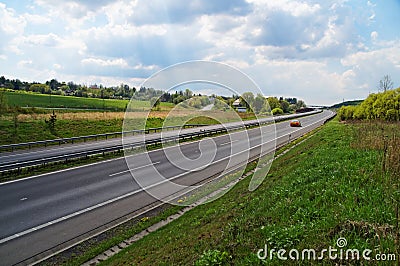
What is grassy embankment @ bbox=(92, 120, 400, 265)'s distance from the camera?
4.84 m

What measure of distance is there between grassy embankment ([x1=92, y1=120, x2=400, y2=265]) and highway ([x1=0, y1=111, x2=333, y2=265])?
2551 mm

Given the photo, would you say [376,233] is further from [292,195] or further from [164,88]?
[164,88]

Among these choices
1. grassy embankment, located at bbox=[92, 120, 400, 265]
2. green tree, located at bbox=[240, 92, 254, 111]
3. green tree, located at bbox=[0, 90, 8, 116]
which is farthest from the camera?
green tree, located at bbox=[0, 90, 8, 116]

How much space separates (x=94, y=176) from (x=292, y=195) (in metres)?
13.0

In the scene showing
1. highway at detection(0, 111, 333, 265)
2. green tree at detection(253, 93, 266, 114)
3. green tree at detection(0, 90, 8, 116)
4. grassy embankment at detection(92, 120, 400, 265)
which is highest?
green tree at detection(0, 90, 8, 116)

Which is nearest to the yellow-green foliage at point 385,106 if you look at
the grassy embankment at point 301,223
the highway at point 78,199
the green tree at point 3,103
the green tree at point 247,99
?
the highway at point 78,199

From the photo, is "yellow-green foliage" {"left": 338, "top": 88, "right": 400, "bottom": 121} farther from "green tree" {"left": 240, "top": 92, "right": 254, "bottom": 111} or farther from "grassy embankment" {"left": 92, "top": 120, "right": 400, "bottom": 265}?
"green tree" {"left": 240, "top": 92, "right": 254, "bottom": 111}

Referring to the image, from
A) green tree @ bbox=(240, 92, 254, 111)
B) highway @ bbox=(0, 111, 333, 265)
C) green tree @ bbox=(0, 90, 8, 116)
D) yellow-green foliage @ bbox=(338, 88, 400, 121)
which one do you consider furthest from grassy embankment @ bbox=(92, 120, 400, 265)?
green tree @ bbox=(0, 90, 8, 116)

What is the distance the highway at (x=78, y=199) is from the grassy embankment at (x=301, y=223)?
255 cm

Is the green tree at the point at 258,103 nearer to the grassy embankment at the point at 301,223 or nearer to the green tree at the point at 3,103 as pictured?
the grassy embankment at the point at 301,223

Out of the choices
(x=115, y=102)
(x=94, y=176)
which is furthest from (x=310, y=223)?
(x=115, y=102)

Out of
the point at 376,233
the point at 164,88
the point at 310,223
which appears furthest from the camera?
the point at 164,88

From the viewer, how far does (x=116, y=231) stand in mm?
10219

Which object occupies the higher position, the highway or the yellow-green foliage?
the yellow-green foliage
